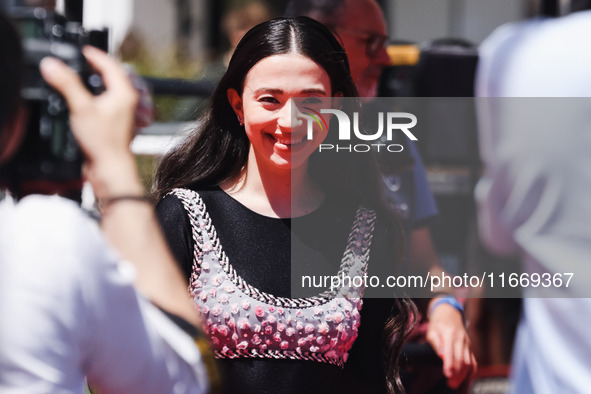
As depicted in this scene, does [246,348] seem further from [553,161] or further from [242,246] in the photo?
[553,161]

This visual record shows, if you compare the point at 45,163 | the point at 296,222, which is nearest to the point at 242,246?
the point at 296,222

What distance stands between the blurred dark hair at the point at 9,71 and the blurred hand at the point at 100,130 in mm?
46

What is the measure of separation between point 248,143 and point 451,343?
0.78 m

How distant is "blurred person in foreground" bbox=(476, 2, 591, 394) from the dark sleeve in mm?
675

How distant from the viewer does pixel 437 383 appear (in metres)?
2.34

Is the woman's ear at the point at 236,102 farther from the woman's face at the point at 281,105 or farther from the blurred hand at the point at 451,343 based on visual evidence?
the blurred hand at the point at 451,343

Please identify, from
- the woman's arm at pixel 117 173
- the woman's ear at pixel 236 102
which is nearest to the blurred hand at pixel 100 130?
the woman's arm at pixel 117 173

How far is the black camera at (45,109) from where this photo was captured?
1.06 m

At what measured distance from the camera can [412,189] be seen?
2445 mm

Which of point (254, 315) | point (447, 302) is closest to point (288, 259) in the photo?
point (254, 315)

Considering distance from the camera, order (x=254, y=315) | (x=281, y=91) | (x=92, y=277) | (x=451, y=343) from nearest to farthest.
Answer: (x=92, y=277) → (x=254, y=315) → (x=281, y=91) → (x=451, y=343)

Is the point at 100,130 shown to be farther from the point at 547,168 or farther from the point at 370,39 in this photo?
the point at 370,39

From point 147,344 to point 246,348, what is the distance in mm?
745

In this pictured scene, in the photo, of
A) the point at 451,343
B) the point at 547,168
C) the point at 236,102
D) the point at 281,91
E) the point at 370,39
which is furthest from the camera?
the point at 370,39
